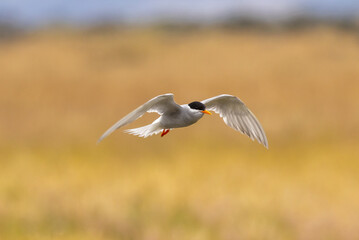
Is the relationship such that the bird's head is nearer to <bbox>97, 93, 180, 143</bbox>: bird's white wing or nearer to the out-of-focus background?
<bbox>97, 93, 180, 143</bbox>: bird's white wing

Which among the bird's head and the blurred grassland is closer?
the bird's head

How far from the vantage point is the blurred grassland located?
9.62 meters

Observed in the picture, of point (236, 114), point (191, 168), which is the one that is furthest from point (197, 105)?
point (191, 168)

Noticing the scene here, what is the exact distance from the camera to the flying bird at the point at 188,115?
705 millimetres

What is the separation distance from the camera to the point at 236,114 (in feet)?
3.08

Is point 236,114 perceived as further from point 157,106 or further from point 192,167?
point 192,167

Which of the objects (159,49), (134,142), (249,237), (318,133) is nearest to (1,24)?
(159,49)

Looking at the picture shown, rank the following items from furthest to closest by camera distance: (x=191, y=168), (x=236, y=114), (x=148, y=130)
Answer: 1. (x=191, y=168)
2. (x=236, y=114)
3. (x=148, y=130)

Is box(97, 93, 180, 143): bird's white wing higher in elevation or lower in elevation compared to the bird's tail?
higher

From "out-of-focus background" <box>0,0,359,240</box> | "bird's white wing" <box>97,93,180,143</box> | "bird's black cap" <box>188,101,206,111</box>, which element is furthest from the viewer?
"out-of-focus background" <box>0,0,359,240</box>

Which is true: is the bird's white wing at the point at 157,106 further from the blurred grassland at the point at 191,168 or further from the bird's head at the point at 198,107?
the blurred grassland at the point at 191,168

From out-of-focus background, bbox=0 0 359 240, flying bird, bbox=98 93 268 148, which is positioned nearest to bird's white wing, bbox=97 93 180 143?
flying bird, bbox=98 93 268 148

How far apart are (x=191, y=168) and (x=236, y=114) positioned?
1027 centimetres

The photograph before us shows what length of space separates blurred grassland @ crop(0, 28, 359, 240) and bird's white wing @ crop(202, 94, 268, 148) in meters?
7.50
